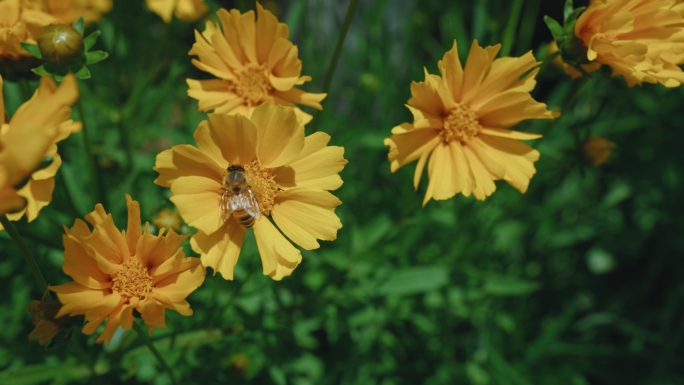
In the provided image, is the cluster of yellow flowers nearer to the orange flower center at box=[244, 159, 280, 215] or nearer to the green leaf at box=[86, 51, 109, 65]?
the orange flower center at box=[244, 159, 280, 215]

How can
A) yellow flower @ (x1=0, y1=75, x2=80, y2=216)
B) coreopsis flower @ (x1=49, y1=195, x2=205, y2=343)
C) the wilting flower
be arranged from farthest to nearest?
the wilting flower
coreopsis flower @ (x1=49, y1=195, x2=205, y2=343)
yellow flower @ (x1=0, y1=75, x2=80, y2=216)

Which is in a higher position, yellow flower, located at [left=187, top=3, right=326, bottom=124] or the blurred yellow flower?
yellow flower, located at [left=187, top=3, right=326, bottom=124]

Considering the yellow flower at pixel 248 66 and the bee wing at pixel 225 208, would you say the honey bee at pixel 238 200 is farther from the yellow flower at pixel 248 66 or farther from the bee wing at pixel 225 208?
the yellow flower at pixel 248 66

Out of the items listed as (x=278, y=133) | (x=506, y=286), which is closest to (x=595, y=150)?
(x=506, y=286)

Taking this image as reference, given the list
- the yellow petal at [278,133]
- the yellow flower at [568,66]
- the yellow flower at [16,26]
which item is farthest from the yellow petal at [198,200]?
the yellow flower at [568,66]

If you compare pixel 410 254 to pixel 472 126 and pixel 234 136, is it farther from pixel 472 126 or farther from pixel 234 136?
pixel 234 136

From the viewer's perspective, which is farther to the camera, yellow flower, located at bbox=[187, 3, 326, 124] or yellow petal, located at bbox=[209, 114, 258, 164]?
yellow flower, located at bbox=[187, 3, 326, 124]

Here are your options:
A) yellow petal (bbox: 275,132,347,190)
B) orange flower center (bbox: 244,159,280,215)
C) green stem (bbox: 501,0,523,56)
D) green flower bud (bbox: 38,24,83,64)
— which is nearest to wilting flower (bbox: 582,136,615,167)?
green stem (bbox: 501,0,523,56)
